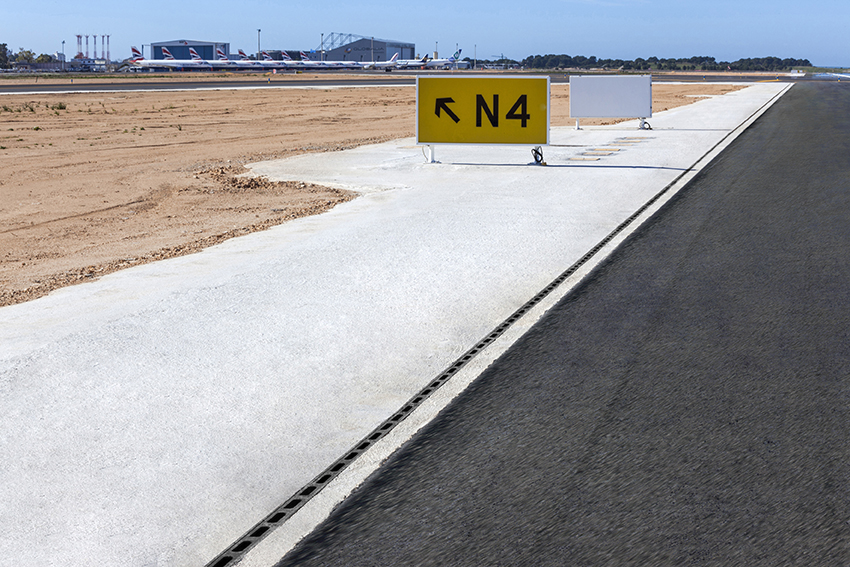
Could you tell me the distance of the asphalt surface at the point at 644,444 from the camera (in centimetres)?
340

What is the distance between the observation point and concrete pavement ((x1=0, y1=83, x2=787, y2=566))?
3.76m

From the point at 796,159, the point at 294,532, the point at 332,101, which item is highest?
the point at 332,101

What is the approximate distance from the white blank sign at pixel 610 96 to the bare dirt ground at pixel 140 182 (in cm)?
482

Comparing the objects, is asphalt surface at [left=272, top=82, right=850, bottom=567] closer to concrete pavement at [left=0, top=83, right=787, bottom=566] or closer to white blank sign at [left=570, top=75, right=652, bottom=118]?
concrete pavement at [left=0, top=83, right=787, bottom=566]

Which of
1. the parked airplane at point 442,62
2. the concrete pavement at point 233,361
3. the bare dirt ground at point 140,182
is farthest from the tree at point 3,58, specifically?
the concrete pavement at point 233,361

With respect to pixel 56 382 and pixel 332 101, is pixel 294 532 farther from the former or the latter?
pixel 332 101

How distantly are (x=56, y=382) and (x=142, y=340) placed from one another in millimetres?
859

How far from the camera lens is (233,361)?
5598 mm

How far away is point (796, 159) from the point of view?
54.7 feet

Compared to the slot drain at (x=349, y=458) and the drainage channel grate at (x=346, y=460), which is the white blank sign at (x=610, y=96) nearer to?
the slot drain at (x=349, y=458)

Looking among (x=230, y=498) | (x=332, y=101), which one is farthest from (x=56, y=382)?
(x=332, y=101)

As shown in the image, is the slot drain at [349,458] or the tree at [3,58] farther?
the tree at [3,58]

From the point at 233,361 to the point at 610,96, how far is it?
2080 cm

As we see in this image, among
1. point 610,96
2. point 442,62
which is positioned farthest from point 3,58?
point 610,96
